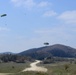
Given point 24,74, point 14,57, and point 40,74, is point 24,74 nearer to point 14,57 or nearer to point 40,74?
point 40,74

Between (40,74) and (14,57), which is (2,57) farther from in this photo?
(40,74)

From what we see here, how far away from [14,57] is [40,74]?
140179 millimetres

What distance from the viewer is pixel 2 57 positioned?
194m

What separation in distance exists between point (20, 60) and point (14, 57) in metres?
7.03

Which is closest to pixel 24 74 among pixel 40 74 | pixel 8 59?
pixel 40 74

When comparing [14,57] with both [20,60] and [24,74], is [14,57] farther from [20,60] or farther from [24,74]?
[24,74]

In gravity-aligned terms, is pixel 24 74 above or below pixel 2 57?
below

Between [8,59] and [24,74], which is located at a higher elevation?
[8,59]

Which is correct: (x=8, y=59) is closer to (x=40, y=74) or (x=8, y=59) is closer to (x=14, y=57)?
(x=14, y=57)

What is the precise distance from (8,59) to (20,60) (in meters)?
Answer: 7.70

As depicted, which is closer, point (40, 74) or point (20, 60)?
point (40, 74)

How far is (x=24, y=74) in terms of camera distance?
63562 millimetres

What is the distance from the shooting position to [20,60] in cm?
19425

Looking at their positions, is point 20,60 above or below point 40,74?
above
